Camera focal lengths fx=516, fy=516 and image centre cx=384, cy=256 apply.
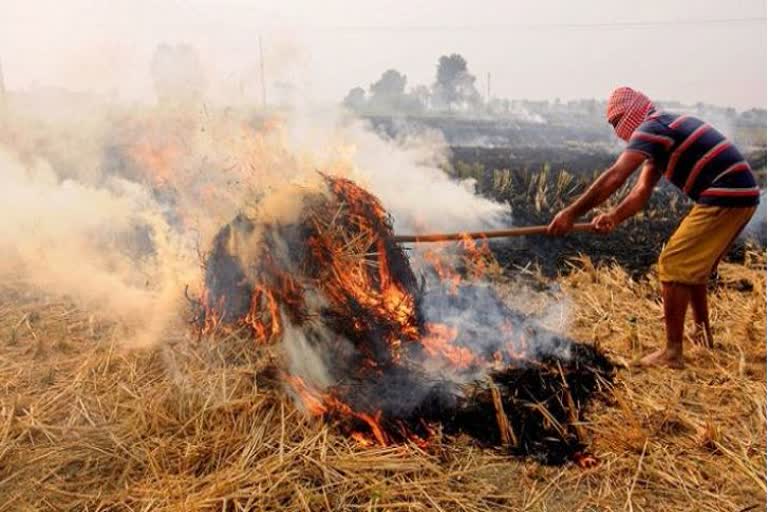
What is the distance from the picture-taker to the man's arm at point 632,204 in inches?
148

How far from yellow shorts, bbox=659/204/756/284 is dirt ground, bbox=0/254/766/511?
2.11 feet

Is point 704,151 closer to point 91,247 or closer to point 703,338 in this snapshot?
point 703,338

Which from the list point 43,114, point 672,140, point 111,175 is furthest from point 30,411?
point 43,114

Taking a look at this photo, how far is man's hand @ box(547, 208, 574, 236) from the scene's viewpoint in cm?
365

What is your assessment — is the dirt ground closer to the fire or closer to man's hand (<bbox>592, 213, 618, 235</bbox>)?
the fire

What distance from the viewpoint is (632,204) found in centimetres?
376

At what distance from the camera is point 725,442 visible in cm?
284

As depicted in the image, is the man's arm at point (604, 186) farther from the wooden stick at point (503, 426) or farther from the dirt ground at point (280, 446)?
the wooden stick at point (503, 426)

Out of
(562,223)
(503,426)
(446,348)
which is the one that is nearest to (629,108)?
(562,223)

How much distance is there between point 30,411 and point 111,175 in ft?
31.3

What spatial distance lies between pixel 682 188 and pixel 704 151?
29cm

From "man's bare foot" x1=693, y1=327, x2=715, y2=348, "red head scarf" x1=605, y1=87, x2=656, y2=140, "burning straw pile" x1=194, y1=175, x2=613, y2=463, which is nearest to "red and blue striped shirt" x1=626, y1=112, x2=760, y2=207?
"red head scarf" x1=605, y1=87, x2=656, y2=140

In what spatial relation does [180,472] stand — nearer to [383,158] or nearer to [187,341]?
[187,341]

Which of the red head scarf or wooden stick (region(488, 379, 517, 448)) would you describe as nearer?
wooden stick (region(488, 379, 517, 448))
